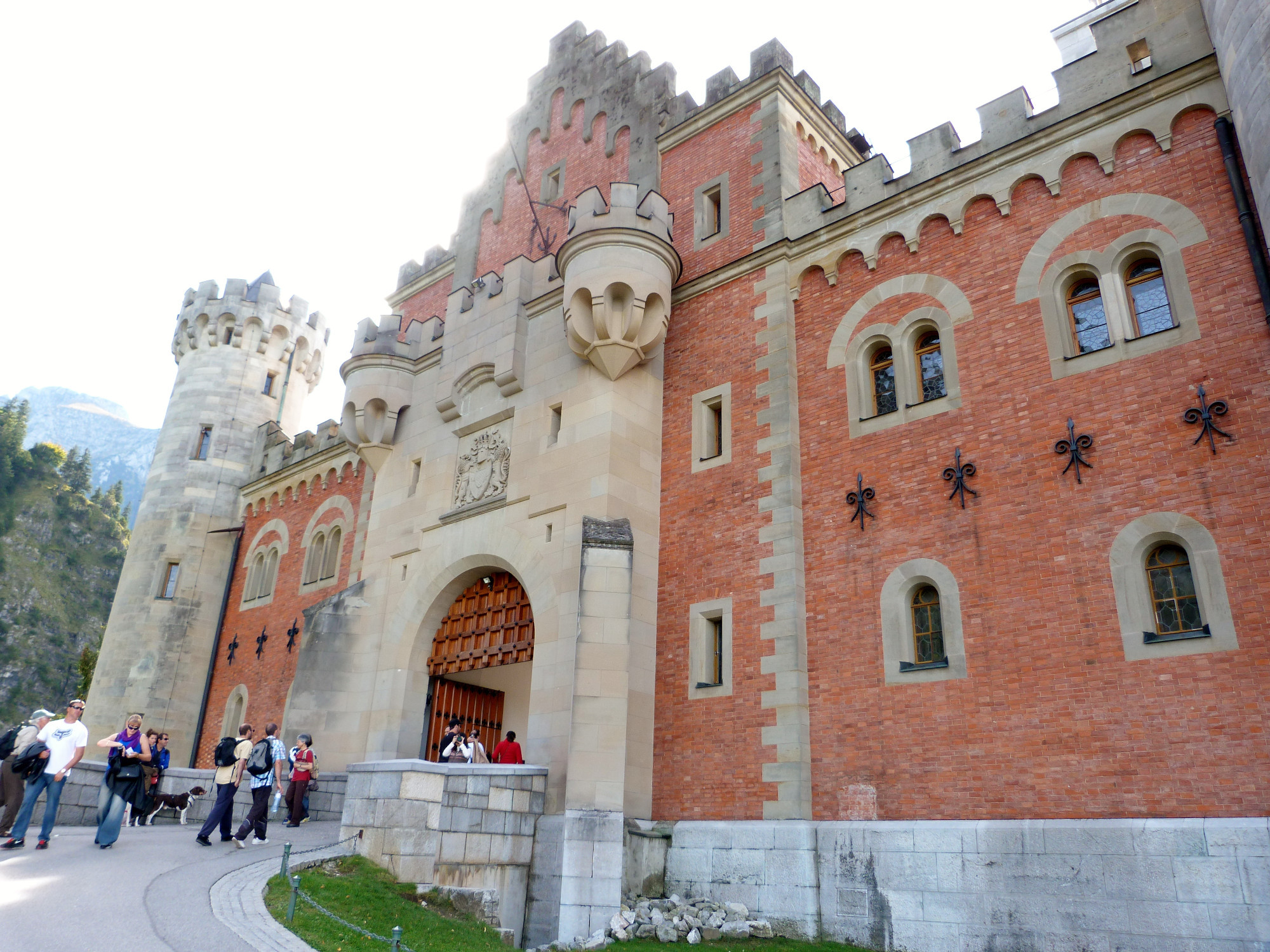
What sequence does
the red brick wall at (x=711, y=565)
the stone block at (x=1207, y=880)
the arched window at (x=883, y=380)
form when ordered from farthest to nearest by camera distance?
1. the arched window at (x=883, y=380)
2. the red brick wall at (x=711, y=565)
3. the stone block at (x=1207, y=880)

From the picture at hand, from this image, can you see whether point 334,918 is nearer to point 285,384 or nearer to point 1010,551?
point 1010,551

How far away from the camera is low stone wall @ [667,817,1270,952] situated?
386 inches

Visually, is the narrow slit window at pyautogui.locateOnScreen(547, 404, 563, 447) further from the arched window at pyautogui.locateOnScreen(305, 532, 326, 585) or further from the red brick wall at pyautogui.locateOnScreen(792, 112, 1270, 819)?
the arched window at pyautogui.locateOnScreen(305, 532, 326, 585)

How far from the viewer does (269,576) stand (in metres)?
29.0

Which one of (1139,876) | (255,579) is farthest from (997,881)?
(255,579)

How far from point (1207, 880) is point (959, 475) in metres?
5.86

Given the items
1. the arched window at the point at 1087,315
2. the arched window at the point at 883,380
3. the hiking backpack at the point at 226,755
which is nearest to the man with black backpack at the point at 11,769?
the hiking backpack at the point at 226,755

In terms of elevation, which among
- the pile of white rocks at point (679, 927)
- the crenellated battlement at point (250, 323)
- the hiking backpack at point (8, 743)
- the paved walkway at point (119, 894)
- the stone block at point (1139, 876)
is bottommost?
the pile of white rocks at point (679, 927)

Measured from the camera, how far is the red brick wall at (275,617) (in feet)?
85.4

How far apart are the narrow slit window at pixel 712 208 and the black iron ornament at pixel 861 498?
271 inches

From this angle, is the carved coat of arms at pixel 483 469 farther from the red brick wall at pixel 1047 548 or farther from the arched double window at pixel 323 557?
the arched double window at pixel 323 557

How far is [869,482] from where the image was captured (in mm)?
14633

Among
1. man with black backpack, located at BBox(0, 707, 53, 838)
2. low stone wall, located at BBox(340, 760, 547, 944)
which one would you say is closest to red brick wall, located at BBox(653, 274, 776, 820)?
low stone wall, located at BBox(340, 760, 547, 944)

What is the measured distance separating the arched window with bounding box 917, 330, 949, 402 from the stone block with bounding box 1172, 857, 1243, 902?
7.21 m
